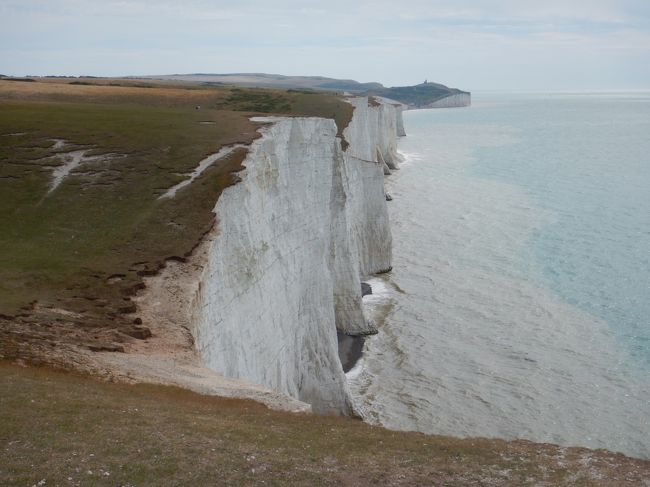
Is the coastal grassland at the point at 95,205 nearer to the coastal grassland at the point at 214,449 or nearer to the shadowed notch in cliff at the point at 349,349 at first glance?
the coastal grassland at the point at 214,449

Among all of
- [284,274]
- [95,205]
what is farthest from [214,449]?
[95,205]

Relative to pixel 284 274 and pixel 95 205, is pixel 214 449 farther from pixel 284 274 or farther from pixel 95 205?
pixel 95 205

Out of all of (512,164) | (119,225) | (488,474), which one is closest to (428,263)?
(119,225)

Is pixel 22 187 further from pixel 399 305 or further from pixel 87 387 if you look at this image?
pixel 399 305

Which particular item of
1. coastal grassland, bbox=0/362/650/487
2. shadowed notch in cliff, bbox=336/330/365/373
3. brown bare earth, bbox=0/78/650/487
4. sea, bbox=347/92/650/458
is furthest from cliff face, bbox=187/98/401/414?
coastal grassland, bbox=0/362/650/487

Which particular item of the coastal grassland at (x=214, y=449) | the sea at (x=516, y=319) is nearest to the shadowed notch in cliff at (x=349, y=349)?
the sea at (x=516, y=319)
